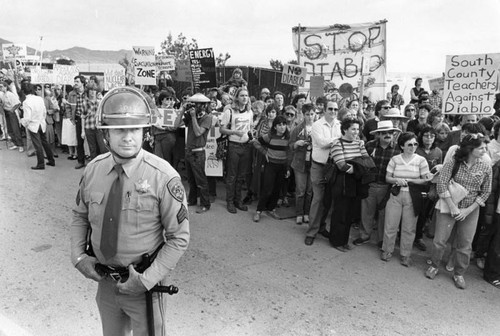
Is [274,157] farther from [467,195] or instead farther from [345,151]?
[467,195]

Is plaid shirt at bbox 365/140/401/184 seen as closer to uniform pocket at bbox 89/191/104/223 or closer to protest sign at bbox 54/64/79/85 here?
uniform pocket at bbox 89/191/104/223

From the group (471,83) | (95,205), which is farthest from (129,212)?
(471,83)

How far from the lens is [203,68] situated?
28.0 feet

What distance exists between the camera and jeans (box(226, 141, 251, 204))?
6.54 metres

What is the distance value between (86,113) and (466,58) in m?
7.06

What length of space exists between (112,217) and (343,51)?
9.49m

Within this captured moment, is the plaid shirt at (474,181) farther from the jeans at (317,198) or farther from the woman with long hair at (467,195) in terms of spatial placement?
the jeans at (317,198)

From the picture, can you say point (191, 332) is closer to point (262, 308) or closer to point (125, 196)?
point (262, 308)

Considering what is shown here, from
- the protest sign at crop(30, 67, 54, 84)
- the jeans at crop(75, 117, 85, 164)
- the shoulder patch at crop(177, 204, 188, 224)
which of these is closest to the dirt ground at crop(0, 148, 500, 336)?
the shoulder patch at crop(177, 204, 188, 224)

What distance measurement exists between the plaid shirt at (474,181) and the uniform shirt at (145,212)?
11.5 ft

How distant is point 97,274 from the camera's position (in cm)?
215

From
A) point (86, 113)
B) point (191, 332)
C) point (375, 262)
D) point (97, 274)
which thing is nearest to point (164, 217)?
point (97, 274)

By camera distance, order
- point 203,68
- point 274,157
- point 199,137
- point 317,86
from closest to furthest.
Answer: point 274,157 → point 199,137 → point 317,86 → point 203,68

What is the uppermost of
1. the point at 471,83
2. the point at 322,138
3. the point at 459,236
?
the point at 471,83
